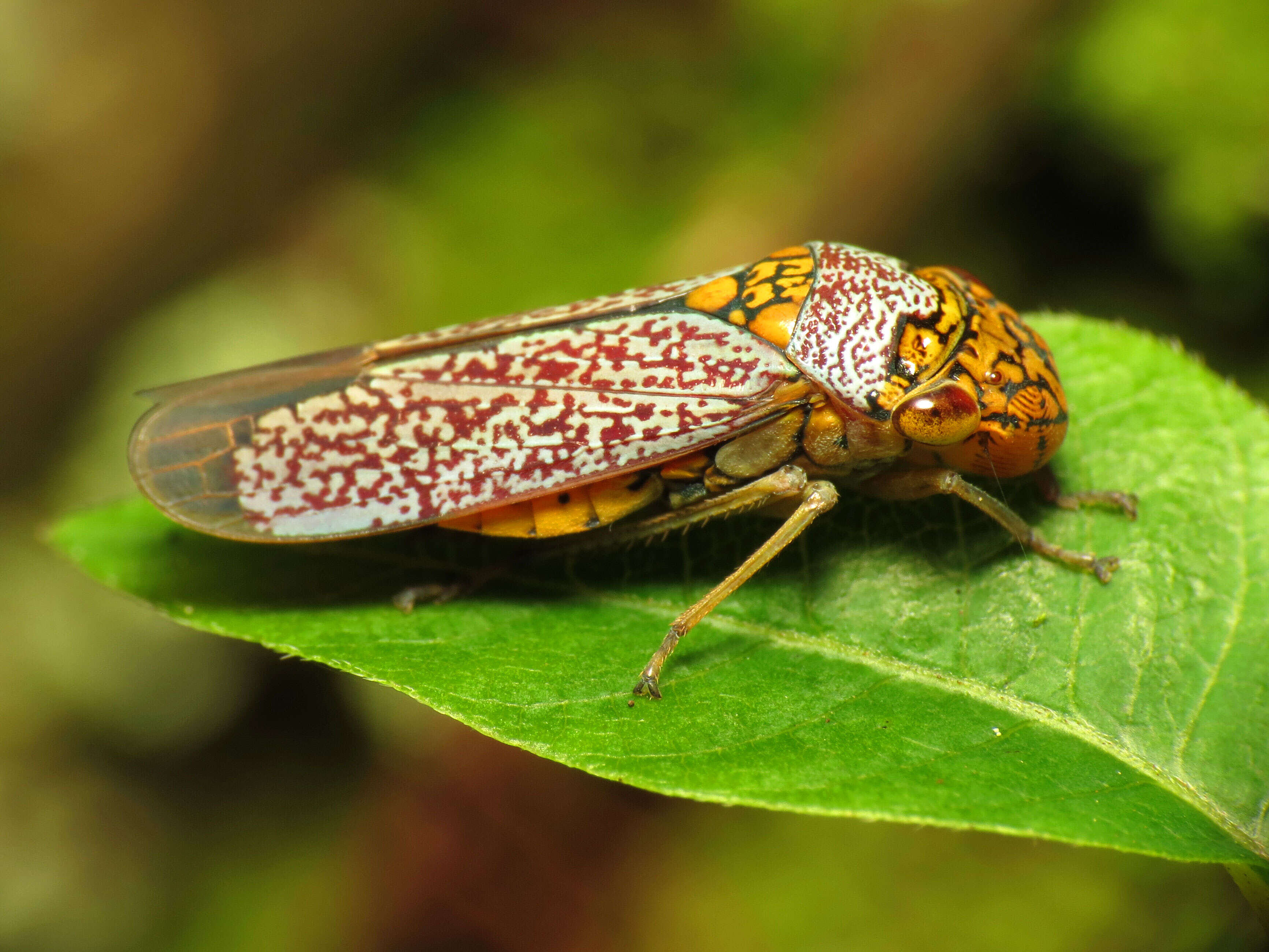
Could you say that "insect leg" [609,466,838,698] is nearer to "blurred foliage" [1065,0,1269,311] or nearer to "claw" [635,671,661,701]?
"claw" [635,671,661,701]

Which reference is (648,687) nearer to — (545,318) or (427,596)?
(427,596)

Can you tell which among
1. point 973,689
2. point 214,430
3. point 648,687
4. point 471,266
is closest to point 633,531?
point 648,687

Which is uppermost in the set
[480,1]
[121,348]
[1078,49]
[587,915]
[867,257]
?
[480,1]

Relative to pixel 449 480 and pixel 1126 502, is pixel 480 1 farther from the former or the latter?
pixel 1126 502

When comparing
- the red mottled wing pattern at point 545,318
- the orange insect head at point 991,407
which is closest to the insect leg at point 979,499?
the orange insect head at point 991,407

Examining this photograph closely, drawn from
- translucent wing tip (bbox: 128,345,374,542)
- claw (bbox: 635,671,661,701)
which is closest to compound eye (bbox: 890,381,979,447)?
claw (bbox: 635,671,661,701)

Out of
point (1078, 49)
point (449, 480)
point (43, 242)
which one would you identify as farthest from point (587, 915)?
point (43, 242)
